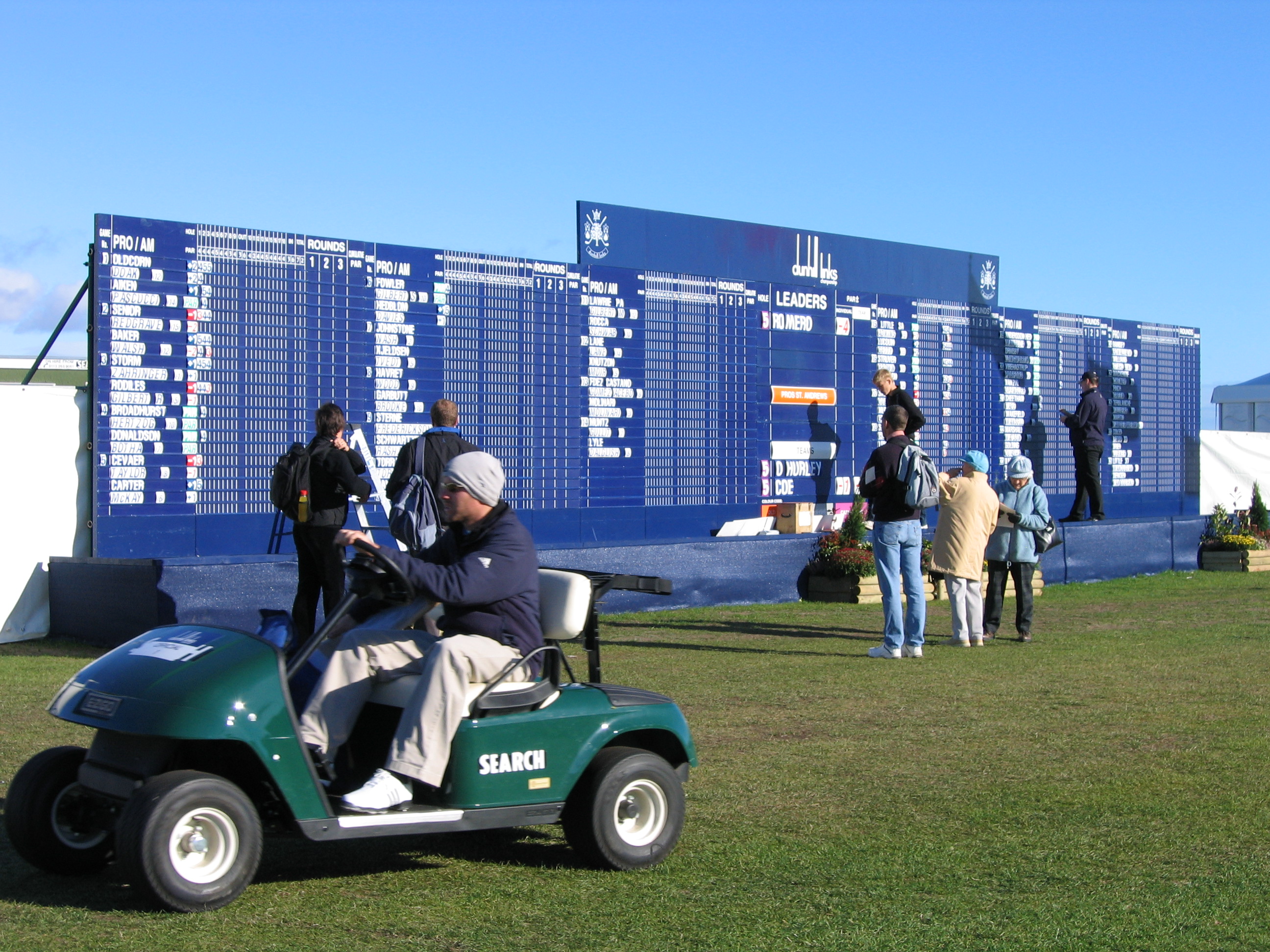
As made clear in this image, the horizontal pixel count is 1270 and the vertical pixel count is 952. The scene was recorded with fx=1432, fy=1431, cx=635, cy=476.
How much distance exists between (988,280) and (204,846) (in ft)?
63.0

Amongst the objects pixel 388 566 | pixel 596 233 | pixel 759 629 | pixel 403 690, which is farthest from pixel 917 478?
pixel 388 566

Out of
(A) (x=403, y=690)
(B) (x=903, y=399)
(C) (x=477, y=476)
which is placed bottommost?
(A) (x=403, y=690)

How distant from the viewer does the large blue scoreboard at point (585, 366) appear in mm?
12711

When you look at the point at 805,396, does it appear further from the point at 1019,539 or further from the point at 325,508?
the point at 325,508

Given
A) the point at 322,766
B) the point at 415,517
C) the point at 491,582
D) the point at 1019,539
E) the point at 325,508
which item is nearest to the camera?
the point at 322,766

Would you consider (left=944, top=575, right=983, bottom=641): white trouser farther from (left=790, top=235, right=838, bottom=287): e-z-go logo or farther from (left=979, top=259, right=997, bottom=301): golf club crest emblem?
(left=979, top=259, right=997, bottom=301): golf club crest emblem

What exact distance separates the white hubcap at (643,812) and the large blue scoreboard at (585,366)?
26.9ft

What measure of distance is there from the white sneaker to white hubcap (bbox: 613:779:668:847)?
0.87m

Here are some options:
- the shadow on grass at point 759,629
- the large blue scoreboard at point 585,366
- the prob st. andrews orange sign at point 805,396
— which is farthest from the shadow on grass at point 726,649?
the prob st. andrews orange sign at point 805,396

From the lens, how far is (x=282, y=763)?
4992 millimetres

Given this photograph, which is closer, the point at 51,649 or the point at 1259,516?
the point at 51,649

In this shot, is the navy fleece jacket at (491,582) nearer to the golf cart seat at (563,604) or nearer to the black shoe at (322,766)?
the golf cart seat at (563,604)

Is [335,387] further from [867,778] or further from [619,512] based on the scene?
[867,778]

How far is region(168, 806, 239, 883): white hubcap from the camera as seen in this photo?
4777mm
